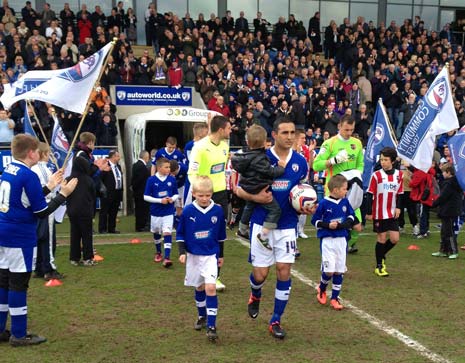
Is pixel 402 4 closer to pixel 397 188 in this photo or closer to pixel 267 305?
pixel 397 188

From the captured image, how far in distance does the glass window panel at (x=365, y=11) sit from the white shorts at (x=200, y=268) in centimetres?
Result: 2745

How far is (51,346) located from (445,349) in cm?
386

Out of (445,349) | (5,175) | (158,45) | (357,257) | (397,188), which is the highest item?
(158,45)

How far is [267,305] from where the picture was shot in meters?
6.80

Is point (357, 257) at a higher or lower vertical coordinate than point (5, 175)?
lower

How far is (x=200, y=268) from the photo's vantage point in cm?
571

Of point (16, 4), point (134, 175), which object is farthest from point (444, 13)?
point (134, 175)

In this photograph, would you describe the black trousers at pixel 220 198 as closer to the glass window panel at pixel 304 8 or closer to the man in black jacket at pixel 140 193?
the man in black jacket at pixel 140 193

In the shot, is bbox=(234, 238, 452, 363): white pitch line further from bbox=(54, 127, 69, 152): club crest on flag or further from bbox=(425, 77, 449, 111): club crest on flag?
bbox=(54, 127, 69, 152): club crest on flag

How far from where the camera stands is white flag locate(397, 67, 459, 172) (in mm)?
9852

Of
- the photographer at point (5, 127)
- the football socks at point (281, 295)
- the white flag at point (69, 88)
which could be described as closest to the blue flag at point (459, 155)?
the football socks at point (281, 295)

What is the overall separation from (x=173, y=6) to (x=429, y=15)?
15.1 meters

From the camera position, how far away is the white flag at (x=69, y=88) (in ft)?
27.3

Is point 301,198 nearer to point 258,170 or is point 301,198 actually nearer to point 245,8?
point 258,170
